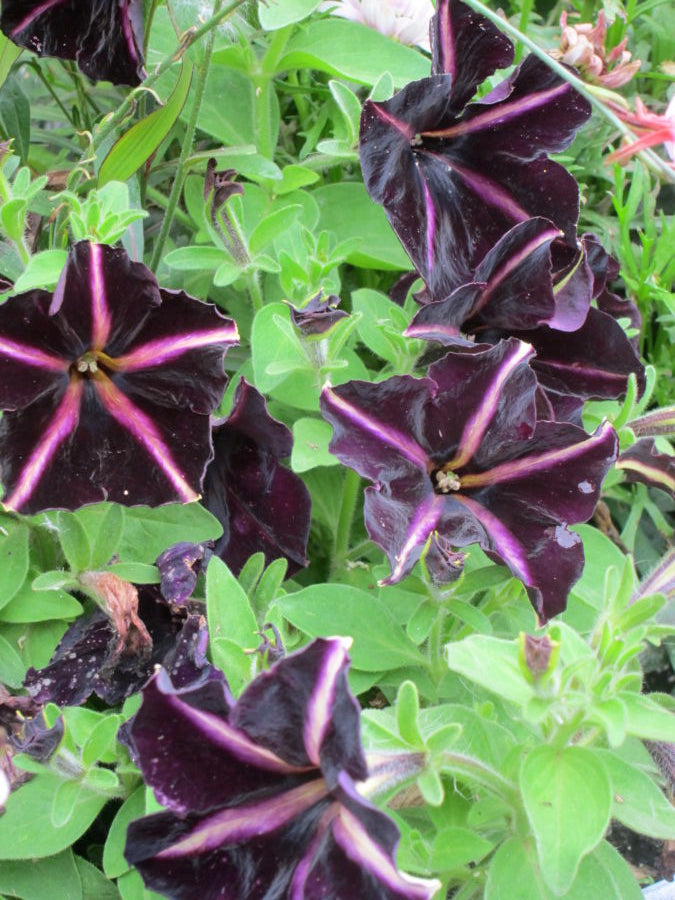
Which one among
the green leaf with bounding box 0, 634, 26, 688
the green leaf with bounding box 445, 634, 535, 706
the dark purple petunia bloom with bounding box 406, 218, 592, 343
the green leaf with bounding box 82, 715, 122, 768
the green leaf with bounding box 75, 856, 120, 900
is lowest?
the green leaf with bounding box 75, 856, 120, 900

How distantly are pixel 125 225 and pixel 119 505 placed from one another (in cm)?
25

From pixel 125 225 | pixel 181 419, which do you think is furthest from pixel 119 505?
pixel 125 225

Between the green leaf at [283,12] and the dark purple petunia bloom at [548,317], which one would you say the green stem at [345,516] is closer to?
the dark purple petunia bloom at [548,317]

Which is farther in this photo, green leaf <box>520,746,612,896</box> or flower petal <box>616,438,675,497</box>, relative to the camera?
flower petal <box>616,438,675,497</box>

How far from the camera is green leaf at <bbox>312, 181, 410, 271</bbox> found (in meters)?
1.15

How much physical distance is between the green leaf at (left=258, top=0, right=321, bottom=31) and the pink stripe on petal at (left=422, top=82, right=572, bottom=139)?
0.55 feet

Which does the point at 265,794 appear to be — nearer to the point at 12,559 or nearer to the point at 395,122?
the point at 12,559

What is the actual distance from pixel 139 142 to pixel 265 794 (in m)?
0.67

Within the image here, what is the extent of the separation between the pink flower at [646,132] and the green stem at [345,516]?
1.40 ft

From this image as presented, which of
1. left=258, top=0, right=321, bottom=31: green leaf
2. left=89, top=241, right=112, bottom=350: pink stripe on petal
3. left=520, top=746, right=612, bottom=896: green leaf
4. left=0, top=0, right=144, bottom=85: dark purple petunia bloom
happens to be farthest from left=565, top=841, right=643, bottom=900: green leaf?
left=0, top=0, right=144, bottom=85: dark purple petunia bloom

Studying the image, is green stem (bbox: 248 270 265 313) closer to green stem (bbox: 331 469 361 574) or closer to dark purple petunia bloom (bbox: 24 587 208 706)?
green stem (bbox: 331 469 361 574)

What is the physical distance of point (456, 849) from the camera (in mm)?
745

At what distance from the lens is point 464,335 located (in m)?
0.97

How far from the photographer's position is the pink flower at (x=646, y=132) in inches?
27.1
